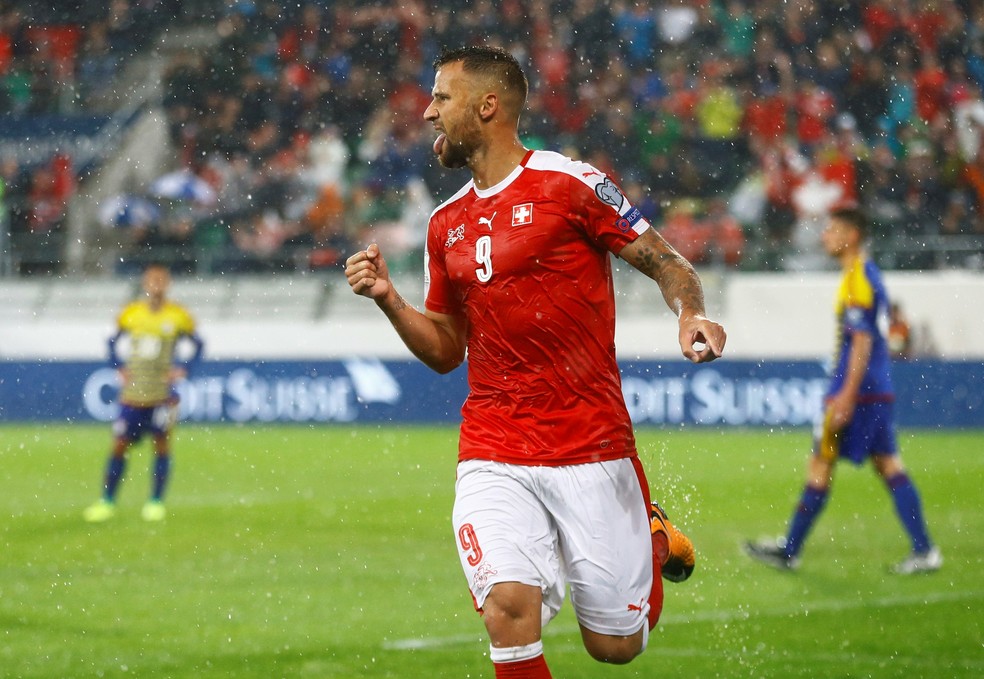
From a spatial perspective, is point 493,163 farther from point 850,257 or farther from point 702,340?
point 850,257

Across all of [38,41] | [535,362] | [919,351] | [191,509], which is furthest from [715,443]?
[38,41]

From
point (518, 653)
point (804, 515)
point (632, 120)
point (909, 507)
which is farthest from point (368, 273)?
point (632, 120)

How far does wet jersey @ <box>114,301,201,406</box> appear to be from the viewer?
11.7m

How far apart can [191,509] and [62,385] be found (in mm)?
7564

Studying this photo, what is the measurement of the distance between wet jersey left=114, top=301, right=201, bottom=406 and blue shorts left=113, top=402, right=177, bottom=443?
5 centimetres

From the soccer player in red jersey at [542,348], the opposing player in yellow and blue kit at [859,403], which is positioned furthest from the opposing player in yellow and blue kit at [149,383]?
the soccer player in red jersey at [542,348]

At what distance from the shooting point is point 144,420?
11.6 metres

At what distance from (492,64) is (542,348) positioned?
891 mm

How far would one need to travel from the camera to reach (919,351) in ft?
58.9

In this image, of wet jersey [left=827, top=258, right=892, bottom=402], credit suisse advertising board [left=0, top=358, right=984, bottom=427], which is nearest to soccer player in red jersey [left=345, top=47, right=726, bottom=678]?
wet jersey [left=827, top=258, right=892, bottom=402]

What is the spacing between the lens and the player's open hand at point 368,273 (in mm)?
4293

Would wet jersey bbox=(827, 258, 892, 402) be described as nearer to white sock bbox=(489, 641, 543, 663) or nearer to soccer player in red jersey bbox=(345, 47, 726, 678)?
soccer player in red jersey bbox=(345, 47, 726, 678)

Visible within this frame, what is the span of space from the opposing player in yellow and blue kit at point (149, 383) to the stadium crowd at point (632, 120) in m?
7.16

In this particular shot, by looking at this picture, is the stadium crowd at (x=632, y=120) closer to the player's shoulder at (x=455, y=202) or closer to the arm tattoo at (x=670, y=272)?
the player's shoulder at (x=455, y=202)
